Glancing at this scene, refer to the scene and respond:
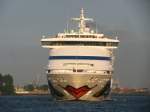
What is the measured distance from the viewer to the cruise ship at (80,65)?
432ft

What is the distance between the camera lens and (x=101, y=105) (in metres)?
128

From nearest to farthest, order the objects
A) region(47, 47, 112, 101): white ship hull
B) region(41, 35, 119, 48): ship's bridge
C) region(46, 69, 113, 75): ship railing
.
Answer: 1. region(47, 47, 112, 101): white ship hull
2. region(46, 69, 113, 75): ship railing
3. region(41, 35, 119, 48): ship's bridge

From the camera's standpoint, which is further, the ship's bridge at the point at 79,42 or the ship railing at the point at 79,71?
the ship's bridge at the point at 79,42

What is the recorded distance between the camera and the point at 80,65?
441 feet

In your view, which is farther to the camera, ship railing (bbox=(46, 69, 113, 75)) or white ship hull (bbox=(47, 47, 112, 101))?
ship railing (bbox=(46, 69, 113, 75))

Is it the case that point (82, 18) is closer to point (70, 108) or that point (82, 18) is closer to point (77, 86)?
point (77, 86)

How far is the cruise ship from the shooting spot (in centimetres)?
13175

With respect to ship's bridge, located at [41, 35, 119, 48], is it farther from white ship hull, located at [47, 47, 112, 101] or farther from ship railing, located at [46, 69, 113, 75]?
ship railing, located at [46, 69, 113, 75]

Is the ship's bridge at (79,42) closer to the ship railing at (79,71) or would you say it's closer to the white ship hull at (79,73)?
the white ship hull at (79,73)

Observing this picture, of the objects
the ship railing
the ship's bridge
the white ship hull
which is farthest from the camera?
the ship's bridge

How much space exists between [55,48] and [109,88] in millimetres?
8729

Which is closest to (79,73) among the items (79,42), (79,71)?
(79,71)

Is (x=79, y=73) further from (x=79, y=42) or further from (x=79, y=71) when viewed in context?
(x=79, y=42)

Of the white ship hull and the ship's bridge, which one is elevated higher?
the ship's bridge
